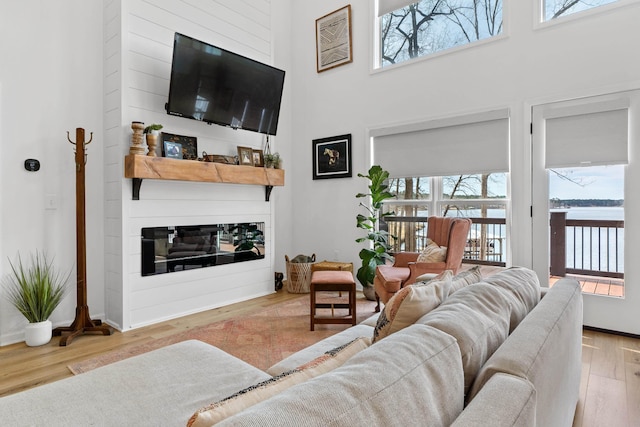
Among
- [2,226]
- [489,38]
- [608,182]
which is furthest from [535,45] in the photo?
[2,226]

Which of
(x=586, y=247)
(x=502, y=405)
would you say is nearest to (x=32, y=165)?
(x=502, y=405)

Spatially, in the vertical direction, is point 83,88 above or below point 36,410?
above

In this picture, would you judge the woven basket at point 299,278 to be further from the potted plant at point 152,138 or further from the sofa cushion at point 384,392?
the sofa cushion at point 384,392

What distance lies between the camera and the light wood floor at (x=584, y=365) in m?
1.93

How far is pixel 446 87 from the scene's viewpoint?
12.7 ft

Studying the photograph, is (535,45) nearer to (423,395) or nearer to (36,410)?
(423,395)

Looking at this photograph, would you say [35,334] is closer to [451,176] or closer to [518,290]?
[518,290]

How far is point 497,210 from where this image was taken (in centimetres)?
370

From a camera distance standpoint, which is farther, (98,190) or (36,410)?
(98,190)

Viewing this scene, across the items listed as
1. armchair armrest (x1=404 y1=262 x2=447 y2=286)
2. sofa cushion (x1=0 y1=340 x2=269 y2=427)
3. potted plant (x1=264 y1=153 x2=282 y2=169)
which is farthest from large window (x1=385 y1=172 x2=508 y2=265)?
sofa cushion (x1=0 y1=340 x2=269 y2=427)

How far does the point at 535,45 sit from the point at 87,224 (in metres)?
4.48

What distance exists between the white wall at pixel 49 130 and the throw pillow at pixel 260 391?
127 inches

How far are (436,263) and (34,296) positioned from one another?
332cm

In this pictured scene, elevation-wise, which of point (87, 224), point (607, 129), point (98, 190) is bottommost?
point (87, 224)
